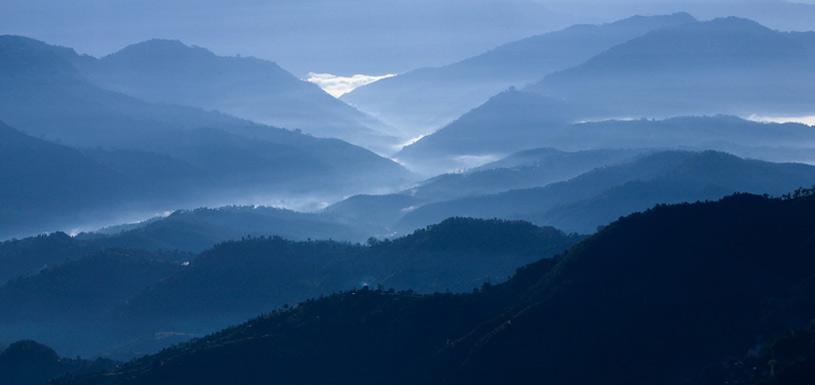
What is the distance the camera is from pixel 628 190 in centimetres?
15225

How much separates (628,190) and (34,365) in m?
80.8

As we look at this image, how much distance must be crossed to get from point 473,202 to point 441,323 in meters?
118

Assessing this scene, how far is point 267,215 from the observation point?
17262cm

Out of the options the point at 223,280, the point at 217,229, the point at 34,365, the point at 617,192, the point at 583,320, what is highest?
the point at 217,229

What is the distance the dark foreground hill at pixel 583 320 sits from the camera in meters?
54.2

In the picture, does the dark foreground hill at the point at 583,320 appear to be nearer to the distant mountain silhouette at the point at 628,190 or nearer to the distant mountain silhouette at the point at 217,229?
the distant mountain silhouette at the point at 217,229

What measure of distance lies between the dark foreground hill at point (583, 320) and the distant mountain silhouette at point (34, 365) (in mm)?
9885

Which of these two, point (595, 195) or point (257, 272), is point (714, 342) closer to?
point (257, 272)

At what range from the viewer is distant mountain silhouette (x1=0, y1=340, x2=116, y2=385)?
79188mm

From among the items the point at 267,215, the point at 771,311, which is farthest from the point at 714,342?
the point at 267,215

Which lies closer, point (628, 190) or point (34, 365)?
point (34, 365)

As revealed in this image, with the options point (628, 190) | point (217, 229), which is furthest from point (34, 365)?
point (628, 190)

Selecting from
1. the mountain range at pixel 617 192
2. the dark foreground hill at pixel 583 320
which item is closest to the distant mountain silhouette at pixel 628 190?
the mountain range at pixel 617 192

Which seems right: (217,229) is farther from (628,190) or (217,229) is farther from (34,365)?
(34,365)
